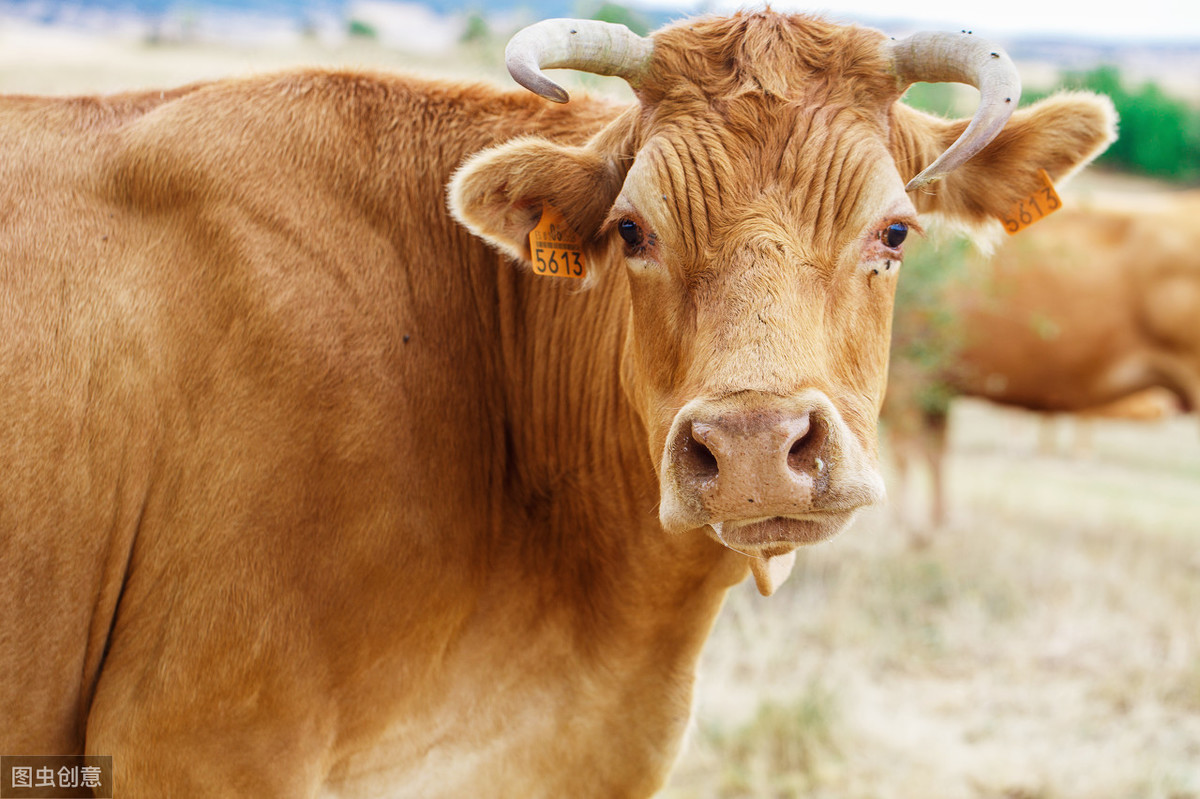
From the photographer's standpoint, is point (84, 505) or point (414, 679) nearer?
point (84, 505)

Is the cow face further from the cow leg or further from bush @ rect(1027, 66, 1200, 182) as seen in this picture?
bush @ rect(1027, 66, 1200, 182)

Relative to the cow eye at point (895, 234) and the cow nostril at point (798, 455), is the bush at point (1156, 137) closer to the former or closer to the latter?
the cow eye at point (895, 234)

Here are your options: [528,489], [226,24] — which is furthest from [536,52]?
[226,24]

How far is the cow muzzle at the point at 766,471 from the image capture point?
2.13 meters

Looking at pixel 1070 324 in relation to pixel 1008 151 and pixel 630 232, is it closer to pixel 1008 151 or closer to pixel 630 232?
pixel 1008 151

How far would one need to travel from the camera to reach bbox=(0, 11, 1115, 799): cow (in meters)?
2.52

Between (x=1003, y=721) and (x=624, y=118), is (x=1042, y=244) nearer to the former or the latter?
(x=1003, y=721)

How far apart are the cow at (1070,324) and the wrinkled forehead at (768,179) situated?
257 inches

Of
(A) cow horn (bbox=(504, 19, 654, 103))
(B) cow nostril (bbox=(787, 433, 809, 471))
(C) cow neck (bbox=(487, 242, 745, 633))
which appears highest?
(A) cow horn (bbox=(504, 19, 654, 103))

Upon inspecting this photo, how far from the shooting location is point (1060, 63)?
33375mm

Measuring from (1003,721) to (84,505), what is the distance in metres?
5.18

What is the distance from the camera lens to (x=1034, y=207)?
3094 mm

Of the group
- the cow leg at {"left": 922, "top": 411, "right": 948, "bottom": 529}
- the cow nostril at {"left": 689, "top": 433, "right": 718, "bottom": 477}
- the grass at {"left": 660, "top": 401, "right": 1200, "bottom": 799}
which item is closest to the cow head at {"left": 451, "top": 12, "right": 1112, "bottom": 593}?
the cow nostril at {"left": 689, "top": 433, "right": 718, "bottom": 477}

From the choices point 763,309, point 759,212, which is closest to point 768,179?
point 759,212
